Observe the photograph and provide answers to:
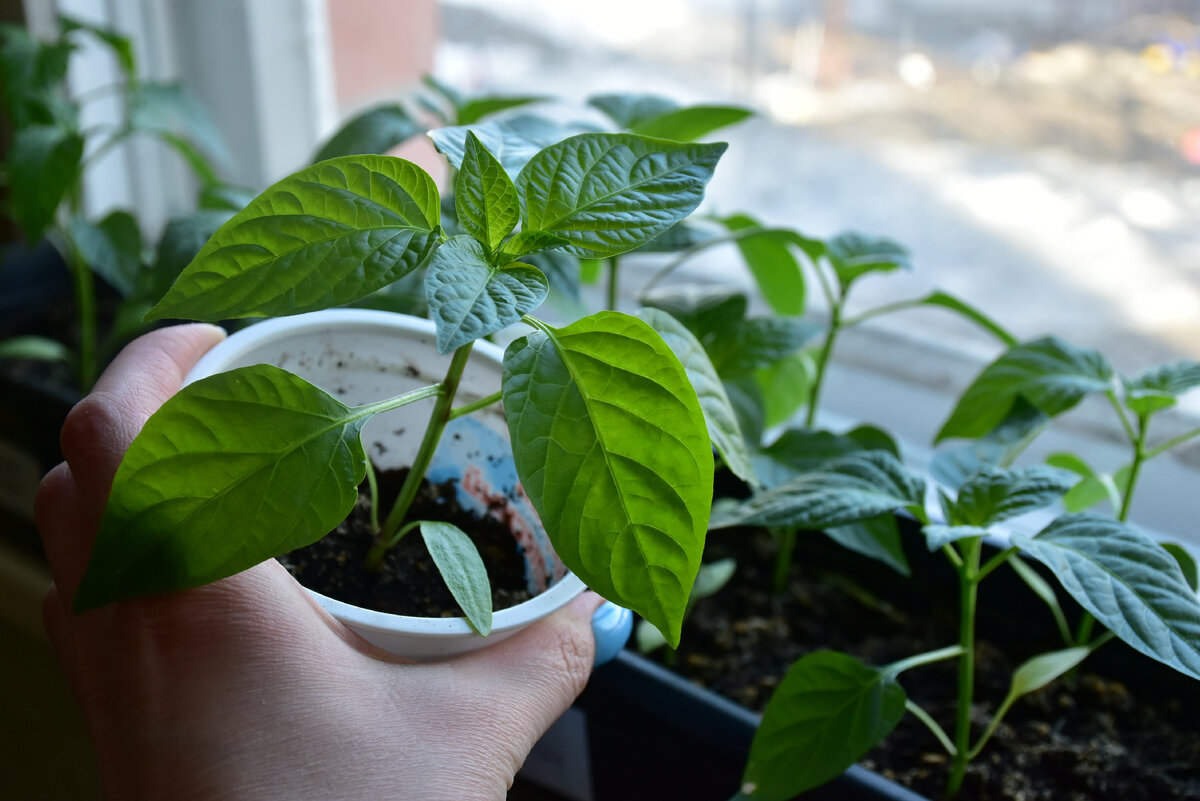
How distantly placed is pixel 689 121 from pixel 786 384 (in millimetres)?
243

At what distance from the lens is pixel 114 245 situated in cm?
94

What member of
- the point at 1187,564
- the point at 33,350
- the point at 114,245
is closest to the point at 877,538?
the point at 1187,564

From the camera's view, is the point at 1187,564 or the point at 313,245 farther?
the point at 1187,564

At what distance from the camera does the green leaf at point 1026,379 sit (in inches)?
24.8

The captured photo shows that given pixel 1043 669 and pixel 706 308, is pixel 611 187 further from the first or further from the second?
pixel 1043 669

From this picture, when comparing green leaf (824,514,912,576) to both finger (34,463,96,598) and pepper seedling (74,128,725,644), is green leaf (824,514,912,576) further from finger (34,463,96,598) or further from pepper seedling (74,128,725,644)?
finger (34,463,96,598)

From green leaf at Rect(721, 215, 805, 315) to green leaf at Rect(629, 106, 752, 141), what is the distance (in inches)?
3.6

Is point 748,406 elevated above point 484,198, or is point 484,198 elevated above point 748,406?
point 484,198

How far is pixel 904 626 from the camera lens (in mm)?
782

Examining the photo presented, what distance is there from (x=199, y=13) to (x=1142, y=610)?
1200 millimetres

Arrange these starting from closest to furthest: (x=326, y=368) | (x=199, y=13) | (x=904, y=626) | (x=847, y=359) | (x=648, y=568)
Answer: (x=648, y=568) → (x=326, y=368) → (x=904, y=626) → (x=847, y=359) → (x=199, y=13)

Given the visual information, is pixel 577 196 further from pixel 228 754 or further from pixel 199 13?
pixel 199 13

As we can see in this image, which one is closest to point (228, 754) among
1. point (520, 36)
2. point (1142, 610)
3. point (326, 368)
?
point (326, 368)

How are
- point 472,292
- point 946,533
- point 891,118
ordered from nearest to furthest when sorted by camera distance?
point 472,292
point 946,533
point 891,118
